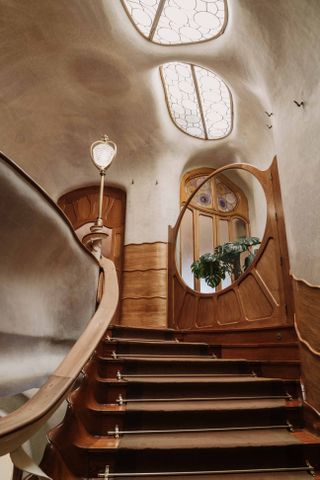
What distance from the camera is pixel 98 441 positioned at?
1.74 m

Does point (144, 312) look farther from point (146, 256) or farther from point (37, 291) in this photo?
point (37, 291)

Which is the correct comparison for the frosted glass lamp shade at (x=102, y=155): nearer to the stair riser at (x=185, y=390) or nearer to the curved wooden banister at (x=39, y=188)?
the curved wooden banister at (x=39, y=188)

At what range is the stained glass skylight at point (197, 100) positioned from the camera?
17.7 feet

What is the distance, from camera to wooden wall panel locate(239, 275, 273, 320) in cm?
333

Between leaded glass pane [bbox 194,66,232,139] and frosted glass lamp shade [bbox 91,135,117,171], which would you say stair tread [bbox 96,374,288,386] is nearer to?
frosted glass lamp shade [bbox 91,135,117,171]

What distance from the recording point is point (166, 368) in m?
2.63

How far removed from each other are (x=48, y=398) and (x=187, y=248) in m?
5.54

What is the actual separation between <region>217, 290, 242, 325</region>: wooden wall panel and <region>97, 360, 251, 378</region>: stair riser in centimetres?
92

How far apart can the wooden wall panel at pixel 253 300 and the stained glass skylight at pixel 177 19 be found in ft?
10.4

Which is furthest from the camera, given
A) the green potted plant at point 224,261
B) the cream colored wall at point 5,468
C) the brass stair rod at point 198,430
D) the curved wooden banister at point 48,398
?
the green potted plant at point 224,261

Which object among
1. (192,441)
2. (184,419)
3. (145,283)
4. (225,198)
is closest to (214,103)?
(225,198)

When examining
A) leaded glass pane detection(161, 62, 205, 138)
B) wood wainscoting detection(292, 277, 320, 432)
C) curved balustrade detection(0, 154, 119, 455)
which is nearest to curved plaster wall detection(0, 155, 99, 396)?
curved balustrade detection(0, 154, 119, 455)

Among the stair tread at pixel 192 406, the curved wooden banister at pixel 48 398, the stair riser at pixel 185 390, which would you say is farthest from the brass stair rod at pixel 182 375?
the curved wooden banister at pixel 48 398

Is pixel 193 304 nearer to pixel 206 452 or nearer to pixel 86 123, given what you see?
pixel 206 452
